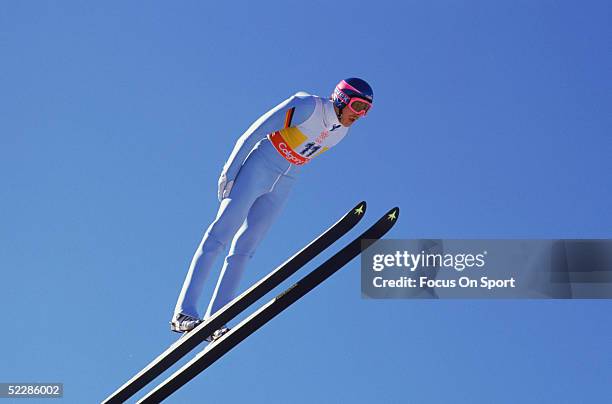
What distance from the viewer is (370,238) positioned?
923 centimetres

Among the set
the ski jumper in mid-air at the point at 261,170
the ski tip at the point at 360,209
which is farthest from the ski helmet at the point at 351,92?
the ski tip at the point at 360,209

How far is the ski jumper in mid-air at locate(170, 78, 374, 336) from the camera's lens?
9836 millimetres

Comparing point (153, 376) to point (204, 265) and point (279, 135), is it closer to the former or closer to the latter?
point (204, 265)

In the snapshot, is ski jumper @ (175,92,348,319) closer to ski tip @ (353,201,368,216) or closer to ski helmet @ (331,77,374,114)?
ski helmet @ (331,77,374,114)

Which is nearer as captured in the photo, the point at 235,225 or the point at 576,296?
the point at 235,225

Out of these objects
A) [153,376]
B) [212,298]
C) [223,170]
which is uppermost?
[223,170]

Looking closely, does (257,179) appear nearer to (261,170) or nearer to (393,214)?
(261,170)

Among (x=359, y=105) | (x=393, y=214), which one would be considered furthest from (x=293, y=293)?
(x=359, y=105)

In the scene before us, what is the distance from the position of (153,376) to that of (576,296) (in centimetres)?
720

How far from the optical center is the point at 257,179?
10031mm

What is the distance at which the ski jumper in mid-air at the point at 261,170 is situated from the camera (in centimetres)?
984

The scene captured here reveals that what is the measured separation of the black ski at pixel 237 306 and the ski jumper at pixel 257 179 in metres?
0.26

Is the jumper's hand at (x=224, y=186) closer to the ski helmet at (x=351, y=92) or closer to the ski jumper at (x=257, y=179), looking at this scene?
the ski jumper at (x=257, y=179)

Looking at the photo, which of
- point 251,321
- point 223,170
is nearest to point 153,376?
point 251,321
